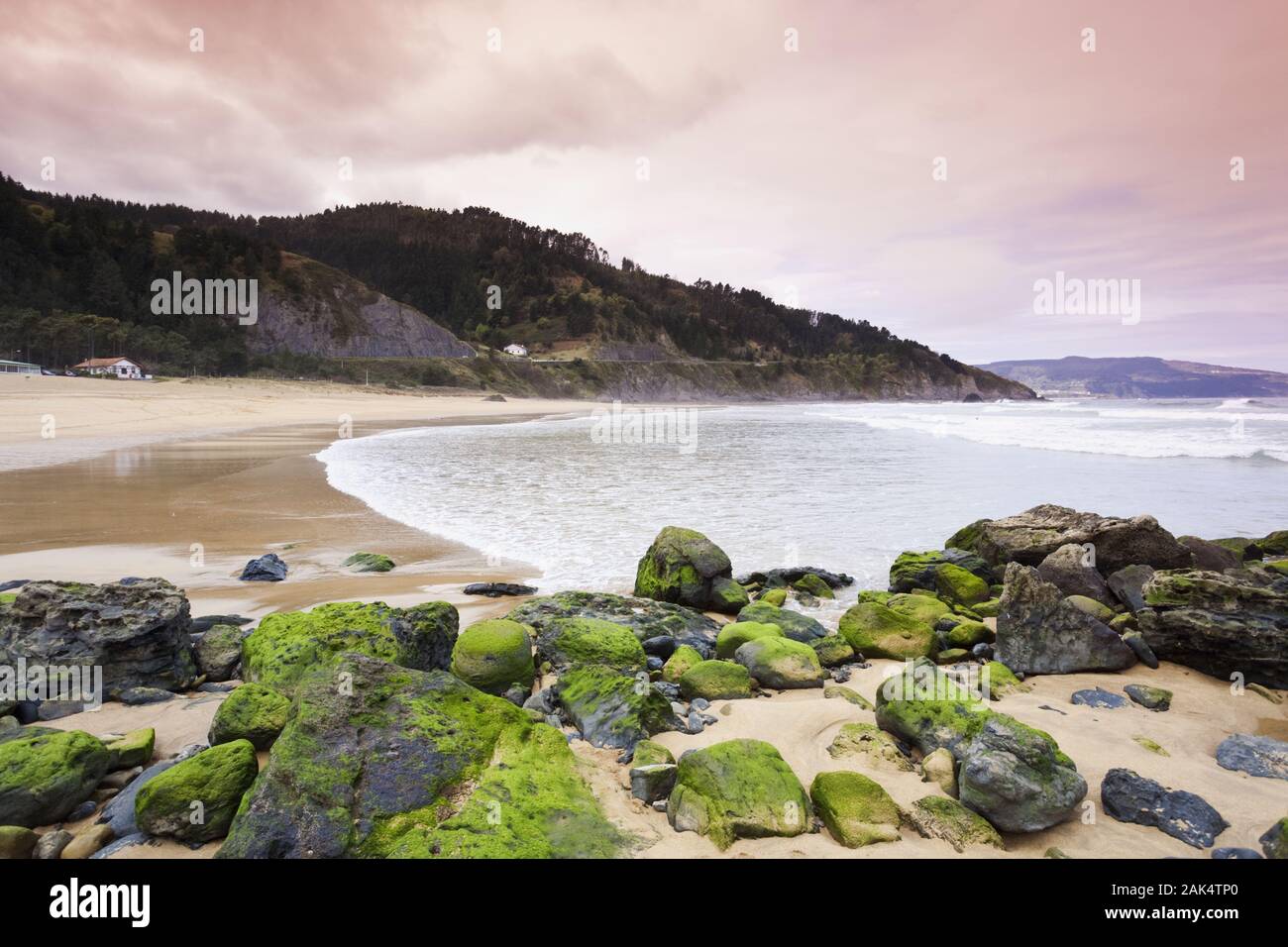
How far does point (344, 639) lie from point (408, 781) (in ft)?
6.03

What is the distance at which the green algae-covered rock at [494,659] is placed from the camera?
15.4 ft

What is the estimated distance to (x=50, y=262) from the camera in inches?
3561

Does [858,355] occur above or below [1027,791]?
above

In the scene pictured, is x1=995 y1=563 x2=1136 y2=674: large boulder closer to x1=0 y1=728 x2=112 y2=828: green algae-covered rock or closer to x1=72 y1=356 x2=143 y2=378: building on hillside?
x1=0 y1=728 x2=112 y2=828: green algae-covered rock

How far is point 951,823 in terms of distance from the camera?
3188 millimetres

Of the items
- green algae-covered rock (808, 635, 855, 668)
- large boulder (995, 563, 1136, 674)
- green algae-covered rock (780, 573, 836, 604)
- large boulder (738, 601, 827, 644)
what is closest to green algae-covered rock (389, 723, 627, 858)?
green algae-covered rock (808, 635, 855, 668)

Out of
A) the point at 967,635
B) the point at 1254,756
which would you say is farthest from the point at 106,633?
the point at 1254,756

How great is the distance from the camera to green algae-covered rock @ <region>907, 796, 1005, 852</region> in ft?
10.2

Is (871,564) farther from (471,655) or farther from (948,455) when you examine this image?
(948,455)

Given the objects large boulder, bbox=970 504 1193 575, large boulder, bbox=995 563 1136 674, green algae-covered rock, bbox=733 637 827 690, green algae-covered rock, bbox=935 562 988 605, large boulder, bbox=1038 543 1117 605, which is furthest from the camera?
large boulder, bbox=970 504 1193 575

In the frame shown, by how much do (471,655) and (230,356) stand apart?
8634 cm

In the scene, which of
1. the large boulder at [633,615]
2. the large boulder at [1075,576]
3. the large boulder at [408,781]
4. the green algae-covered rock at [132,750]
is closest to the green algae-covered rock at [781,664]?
the large boulder at [633,615]

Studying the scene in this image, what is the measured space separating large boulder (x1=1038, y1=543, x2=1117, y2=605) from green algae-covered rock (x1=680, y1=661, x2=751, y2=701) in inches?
164
